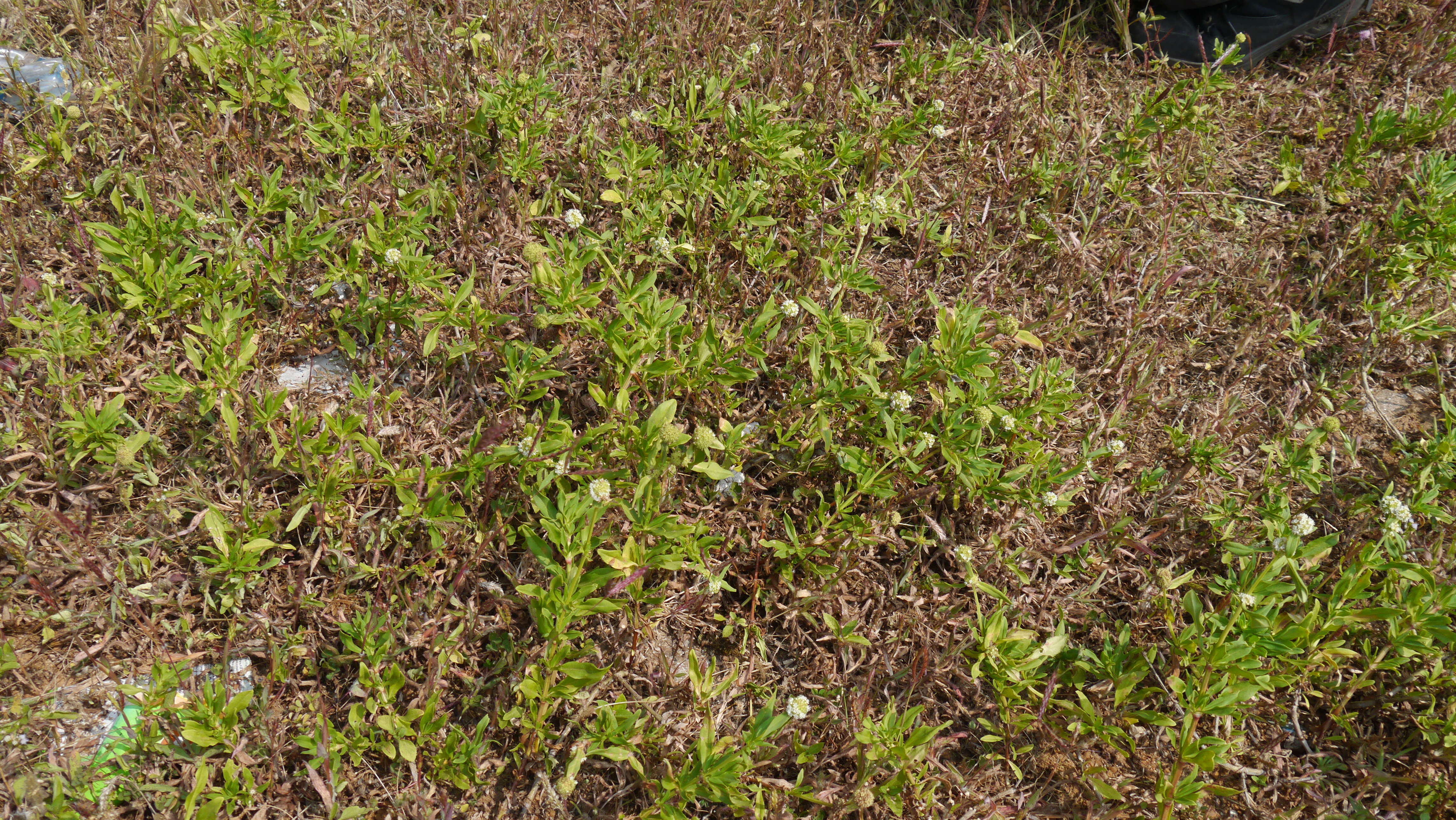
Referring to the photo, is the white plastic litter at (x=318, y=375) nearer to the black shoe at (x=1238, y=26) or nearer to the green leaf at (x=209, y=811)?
the green leaf at (x=209, y=811)

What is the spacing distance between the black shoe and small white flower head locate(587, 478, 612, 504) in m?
3.58

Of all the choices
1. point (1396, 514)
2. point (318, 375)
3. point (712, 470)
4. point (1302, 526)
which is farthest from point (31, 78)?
point (1396, 514)

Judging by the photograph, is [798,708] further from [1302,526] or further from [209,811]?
[1302,526]

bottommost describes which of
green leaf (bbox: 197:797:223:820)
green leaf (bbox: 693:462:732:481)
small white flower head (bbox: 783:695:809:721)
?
small white flower head (bbox: 783:695:809:721)

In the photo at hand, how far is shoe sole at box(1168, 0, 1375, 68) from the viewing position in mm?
4184

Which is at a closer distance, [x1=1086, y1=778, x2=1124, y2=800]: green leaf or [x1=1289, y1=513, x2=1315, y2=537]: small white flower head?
[x1=1086, y1=778, x2=1124, y2=800]: green leaf

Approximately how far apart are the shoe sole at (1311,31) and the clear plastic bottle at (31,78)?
488cm

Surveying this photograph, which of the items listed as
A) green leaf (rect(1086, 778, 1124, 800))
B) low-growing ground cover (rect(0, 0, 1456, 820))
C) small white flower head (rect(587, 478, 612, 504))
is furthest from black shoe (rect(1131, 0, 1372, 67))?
small white flower head (rect(587, 478, 612, 504))

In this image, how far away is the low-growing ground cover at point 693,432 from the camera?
2.35 meters

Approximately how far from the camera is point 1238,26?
13.6ft

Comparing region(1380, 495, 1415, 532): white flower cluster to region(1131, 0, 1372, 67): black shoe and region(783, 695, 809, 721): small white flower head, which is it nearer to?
region(783, 695, 809, 721): small white flower head

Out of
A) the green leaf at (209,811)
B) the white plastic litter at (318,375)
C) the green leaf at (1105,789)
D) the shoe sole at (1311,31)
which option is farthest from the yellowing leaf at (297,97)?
the shoe sole at (1311,31)

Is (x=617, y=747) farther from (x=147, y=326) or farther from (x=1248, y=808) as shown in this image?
(x=147, y=326)

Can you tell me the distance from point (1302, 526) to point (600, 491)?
7.34 feet
